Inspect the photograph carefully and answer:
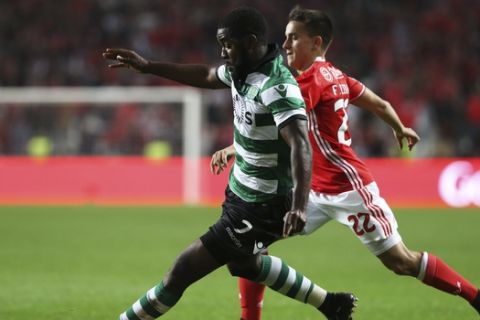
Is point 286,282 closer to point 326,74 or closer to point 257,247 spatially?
point 257,247

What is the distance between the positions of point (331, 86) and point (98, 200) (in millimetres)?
12792

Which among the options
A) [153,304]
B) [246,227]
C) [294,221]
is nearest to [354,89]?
[246,227]

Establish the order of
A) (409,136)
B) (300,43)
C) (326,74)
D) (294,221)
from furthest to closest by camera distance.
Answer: (409,136) → (300,43) → (326,74) → (294,221)

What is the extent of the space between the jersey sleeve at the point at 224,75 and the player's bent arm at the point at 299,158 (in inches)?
33.6

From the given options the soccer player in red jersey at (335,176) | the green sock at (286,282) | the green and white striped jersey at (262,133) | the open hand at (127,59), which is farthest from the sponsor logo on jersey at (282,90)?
the green sock at (286,282)

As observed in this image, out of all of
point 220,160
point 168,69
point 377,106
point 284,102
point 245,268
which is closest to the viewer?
point 284,102

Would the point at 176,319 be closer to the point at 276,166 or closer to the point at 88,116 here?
the point at 276,166

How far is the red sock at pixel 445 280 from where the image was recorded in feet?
19.8

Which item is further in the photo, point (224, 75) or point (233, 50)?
point (224, 75)

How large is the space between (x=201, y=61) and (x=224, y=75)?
15904mm

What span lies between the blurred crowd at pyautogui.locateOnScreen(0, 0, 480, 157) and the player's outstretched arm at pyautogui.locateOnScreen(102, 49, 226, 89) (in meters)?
12.4

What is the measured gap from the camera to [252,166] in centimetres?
534

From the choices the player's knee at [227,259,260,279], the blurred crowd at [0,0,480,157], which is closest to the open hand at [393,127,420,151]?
the player's knee at [227,259,260,279]

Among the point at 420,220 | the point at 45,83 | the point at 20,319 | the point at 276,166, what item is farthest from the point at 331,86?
the point at 45,83
